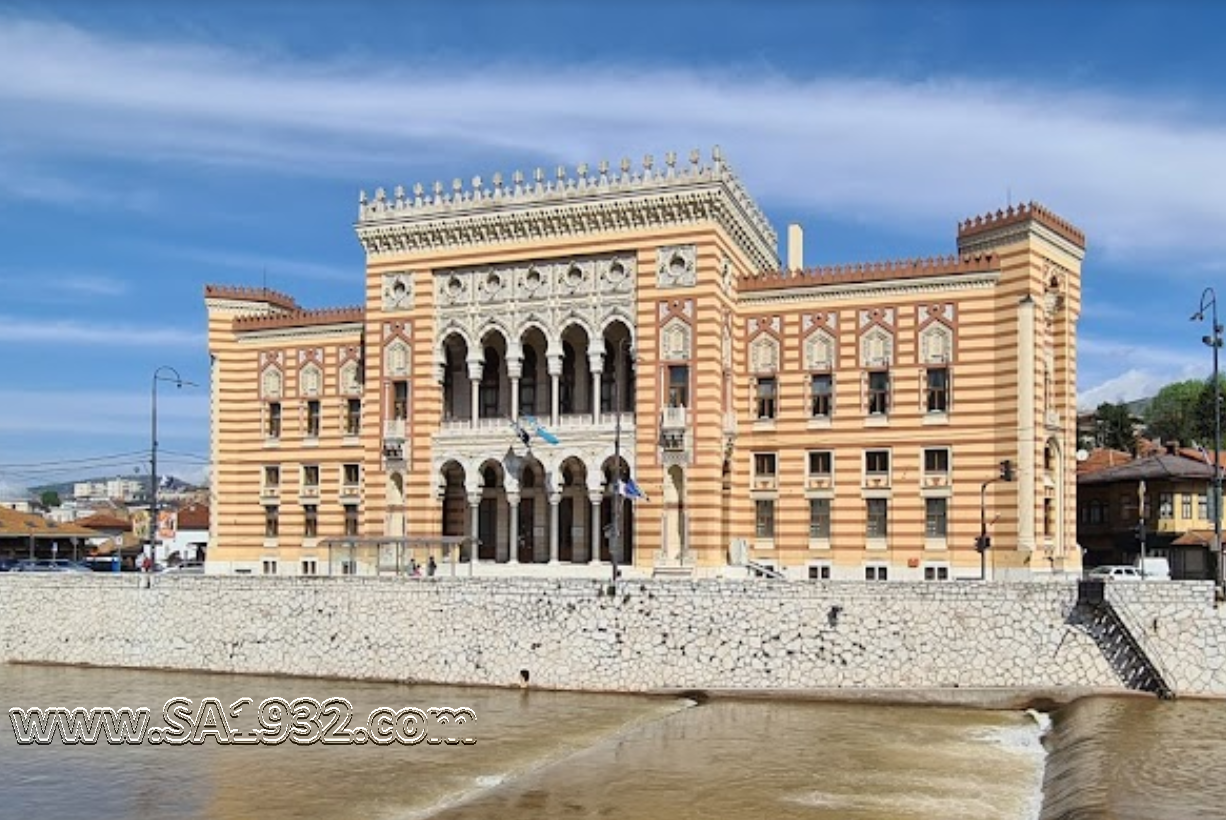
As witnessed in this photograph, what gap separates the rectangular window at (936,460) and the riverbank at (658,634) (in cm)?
1227

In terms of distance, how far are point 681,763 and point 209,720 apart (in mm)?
15714

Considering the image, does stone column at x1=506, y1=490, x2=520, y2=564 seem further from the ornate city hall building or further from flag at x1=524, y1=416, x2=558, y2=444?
flag at x1=524, y1=416, x2=558, y2=444

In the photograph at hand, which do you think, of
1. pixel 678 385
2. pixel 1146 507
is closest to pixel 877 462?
pixel 678 385

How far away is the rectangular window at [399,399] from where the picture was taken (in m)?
57.3

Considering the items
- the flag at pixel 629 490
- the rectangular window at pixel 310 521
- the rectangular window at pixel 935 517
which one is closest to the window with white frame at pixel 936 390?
the rectangular window at pixel 935 517

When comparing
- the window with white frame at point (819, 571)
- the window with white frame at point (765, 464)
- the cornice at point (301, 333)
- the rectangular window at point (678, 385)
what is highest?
the cornice at point (301, 333)

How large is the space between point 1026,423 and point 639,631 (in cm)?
1842

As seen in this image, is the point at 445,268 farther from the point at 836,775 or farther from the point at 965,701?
the point at 836,775

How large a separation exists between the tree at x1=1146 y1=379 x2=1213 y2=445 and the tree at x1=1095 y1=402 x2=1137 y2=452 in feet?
11.8

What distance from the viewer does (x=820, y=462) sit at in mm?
53594

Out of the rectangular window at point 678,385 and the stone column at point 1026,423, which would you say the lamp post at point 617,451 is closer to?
the rectangular window at point 678,385

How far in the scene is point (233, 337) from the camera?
64.0 m

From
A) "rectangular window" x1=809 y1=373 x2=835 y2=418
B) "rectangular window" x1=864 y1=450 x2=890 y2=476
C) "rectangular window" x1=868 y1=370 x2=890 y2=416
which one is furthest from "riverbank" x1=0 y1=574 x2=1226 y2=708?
"rectangular window" x1=809 y1=373 x2=835 y2=418

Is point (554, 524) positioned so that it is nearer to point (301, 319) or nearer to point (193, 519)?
point (301, 319)
